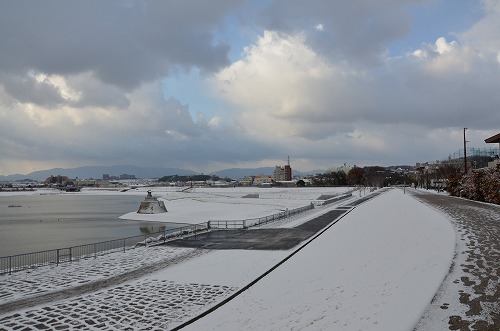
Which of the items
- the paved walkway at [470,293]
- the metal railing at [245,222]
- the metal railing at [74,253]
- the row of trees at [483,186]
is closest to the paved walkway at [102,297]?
the metal railing at [74,253]

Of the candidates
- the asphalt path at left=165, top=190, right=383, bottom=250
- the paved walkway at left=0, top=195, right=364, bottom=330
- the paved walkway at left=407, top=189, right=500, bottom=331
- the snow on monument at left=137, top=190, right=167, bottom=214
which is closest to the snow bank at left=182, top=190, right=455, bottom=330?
the paved walkway at left=407, top=189, right=500, bottom=331

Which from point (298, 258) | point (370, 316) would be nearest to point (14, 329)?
point (370, 316)

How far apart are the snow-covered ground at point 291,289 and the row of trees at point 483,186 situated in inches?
1057

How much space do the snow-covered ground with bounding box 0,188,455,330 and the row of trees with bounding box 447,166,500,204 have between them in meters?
26.8

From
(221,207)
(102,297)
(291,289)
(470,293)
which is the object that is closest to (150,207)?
(221,207)

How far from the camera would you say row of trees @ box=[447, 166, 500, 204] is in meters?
42.2

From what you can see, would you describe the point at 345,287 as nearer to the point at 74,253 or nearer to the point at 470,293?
the point at 470,293

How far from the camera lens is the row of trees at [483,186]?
42.2 m

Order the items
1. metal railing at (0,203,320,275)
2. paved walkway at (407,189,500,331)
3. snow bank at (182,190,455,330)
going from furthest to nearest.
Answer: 1. metal railing at (0,203,320,275)
2. snow bank at (182,190,455,330)
3. paved walkway at (407,189,500,331)

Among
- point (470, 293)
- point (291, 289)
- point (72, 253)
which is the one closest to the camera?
point (470, 293)

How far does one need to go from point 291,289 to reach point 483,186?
42.7 meters

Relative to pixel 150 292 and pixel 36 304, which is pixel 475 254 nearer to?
pixel 150 292

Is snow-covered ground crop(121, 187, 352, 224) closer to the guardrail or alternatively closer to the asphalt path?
the asphalt path

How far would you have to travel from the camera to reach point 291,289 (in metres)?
13.0
